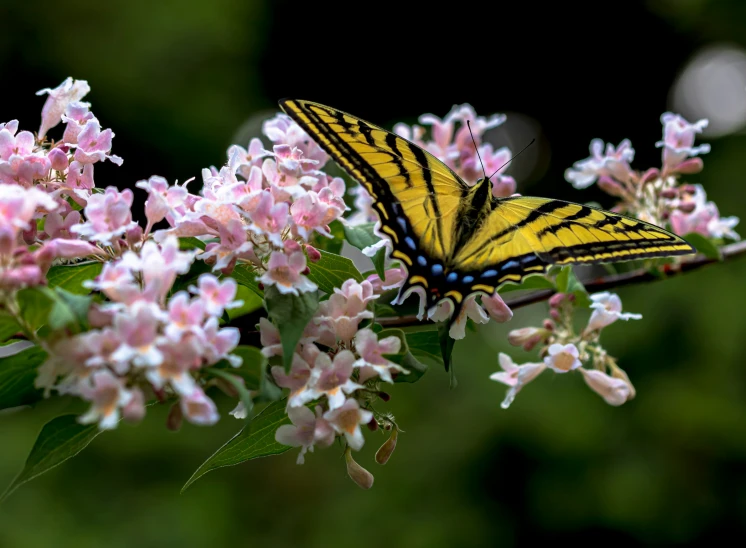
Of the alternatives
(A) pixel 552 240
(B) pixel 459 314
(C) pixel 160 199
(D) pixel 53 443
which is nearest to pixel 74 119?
(C) pixel 160 199

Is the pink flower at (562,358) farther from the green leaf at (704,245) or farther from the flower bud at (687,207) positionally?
the flower bud at (687,207)

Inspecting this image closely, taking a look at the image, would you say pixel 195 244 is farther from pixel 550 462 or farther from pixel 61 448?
pixel 550 462

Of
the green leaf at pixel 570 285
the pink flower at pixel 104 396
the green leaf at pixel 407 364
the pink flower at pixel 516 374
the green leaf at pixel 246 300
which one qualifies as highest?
the pink flower at pixel 104 396

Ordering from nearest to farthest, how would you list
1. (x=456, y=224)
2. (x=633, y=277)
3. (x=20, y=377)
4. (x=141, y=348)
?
(x=141, y=348), (x=20, y=377), (x=456, y=224), (x=633, y=277)

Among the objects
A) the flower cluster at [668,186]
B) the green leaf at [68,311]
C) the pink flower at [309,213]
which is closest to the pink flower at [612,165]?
the flower cluster at [668,186]

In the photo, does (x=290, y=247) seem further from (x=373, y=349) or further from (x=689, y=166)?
(x=689, y=166)

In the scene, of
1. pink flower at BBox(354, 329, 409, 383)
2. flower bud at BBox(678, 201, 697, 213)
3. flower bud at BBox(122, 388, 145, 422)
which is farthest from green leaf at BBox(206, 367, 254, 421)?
flower bud at BBox(678, 201, 697, 213)

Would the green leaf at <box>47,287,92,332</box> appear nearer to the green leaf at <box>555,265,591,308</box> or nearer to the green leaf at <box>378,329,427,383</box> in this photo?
the green leaf at <box>378,329,427,383</box>
